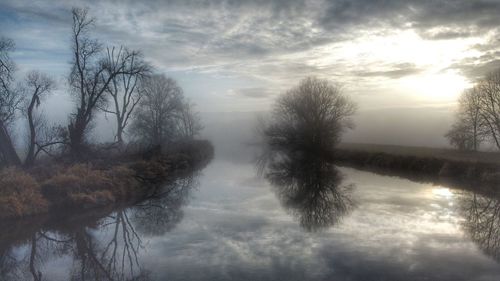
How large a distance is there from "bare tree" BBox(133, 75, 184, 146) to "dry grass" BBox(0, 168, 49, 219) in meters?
25.3

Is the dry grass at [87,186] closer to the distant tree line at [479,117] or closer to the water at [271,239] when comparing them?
the water at [271,239]

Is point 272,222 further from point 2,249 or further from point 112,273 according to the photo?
point 2,249

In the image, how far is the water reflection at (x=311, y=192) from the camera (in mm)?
18369

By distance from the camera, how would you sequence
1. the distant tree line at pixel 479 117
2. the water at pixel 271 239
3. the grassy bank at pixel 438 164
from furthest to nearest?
the distant tree line at pixel 479 117 → the grassy bank at pixel 438 164 → the water at pixel 271 239

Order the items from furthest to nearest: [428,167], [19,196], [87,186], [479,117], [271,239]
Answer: [479,117], [428,167], [87,186], [19,196], [271,239]

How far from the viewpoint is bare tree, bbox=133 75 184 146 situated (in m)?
46.4

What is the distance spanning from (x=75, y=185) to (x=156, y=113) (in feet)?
90.7

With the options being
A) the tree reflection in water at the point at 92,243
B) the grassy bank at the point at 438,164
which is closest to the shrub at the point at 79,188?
the tree reflection in water at the point at 92,243

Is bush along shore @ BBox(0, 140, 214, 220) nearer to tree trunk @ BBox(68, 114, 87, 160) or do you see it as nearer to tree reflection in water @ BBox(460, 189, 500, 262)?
tree trunk @ BBox(68, 114, 87, 160)

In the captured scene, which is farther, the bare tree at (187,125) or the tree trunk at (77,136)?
the bare tree at (187,125)

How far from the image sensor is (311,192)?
2580 cm

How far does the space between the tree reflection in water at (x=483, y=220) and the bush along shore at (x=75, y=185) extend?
16.1m

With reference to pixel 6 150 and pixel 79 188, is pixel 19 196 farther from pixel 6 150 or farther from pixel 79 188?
pixel 6 150

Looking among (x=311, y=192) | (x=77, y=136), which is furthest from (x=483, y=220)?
(x=77, y=136)
